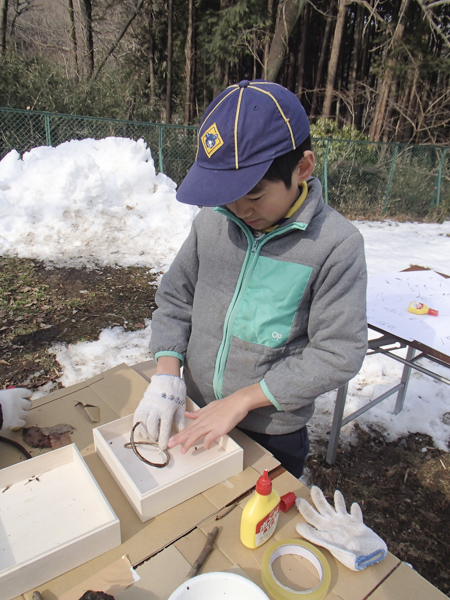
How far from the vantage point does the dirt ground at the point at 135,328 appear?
2061 millimetres

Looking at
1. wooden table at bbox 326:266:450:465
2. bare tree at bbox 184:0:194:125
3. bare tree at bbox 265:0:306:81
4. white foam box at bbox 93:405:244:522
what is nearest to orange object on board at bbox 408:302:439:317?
wooden table at bbox 326:266:450:465

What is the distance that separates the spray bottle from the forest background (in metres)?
9.29

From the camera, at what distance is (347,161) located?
31.3 feet

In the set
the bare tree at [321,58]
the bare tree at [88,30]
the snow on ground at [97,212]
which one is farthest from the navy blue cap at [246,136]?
the bare tree at [321,58]

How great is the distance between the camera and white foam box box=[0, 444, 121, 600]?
2.75 feet

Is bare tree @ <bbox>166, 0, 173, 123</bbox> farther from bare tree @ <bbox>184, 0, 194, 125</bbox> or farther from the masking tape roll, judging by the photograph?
the masking tape roll

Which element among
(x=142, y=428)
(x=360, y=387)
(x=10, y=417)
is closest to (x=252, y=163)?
(x=142, y=428)

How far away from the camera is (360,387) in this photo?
3131mm

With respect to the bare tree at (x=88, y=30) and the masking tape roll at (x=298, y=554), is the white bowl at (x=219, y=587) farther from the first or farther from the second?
the bare tree at (x=88, y=30)

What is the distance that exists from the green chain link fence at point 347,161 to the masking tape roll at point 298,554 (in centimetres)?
753

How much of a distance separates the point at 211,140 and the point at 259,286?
45 centimetres

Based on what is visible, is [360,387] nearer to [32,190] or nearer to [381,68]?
[32,190]

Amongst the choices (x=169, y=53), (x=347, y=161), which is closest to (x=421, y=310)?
(x=347, y=161)

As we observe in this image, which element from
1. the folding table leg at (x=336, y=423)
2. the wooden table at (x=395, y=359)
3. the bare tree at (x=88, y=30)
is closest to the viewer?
the wooden table at (x=395, y=359)
